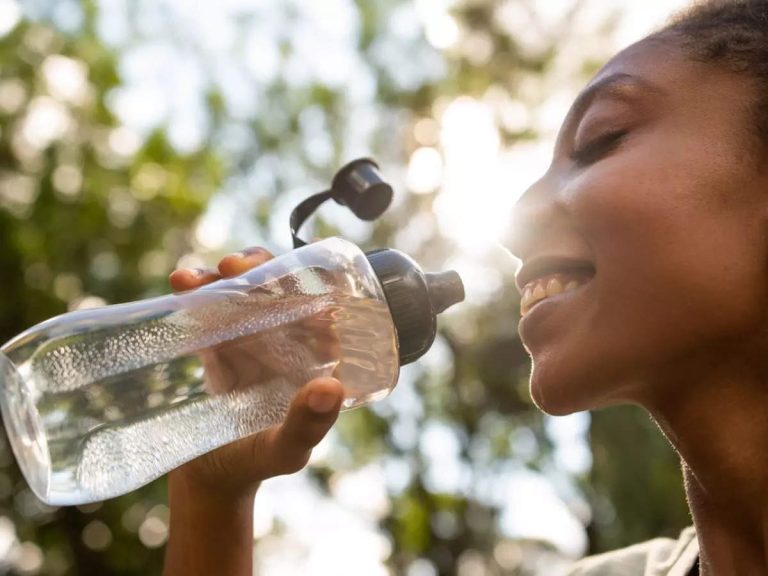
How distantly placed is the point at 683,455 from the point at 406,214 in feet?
40.6

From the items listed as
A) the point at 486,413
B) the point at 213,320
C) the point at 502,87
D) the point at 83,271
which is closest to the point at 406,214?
the point at 502,87

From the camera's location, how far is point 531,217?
1936 millimetres

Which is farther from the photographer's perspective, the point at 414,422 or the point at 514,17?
the point at 414,422

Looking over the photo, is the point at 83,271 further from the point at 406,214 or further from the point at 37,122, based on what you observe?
the point at 406,214

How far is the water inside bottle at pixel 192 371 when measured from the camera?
2068mm

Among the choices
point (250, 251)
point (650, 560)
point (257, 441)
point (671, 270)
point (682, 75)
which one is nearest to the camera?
point (671, 270)

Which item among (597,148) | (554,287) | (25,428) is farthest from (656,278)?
(25,428)

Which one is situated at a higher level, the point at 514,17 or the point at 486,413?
the point at 514,17

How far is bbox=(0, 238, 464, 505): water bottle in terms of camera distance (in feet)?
6.60

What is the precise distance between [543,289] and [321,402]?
1.65 feet

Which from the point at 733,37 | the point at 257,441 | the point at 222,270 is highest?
the point at 733,37

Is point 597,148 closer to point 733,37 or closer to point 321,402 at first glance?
point 733,37

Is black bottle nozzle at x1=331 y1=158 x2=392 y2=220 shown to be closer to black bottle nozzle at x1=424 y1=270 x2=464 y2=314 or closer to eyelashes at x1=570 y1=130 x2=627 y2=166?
black bottle nozzle at x1=424 y1=270 x2=464 y2=314

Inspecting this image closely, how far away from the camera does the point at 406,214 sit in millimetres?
14172
